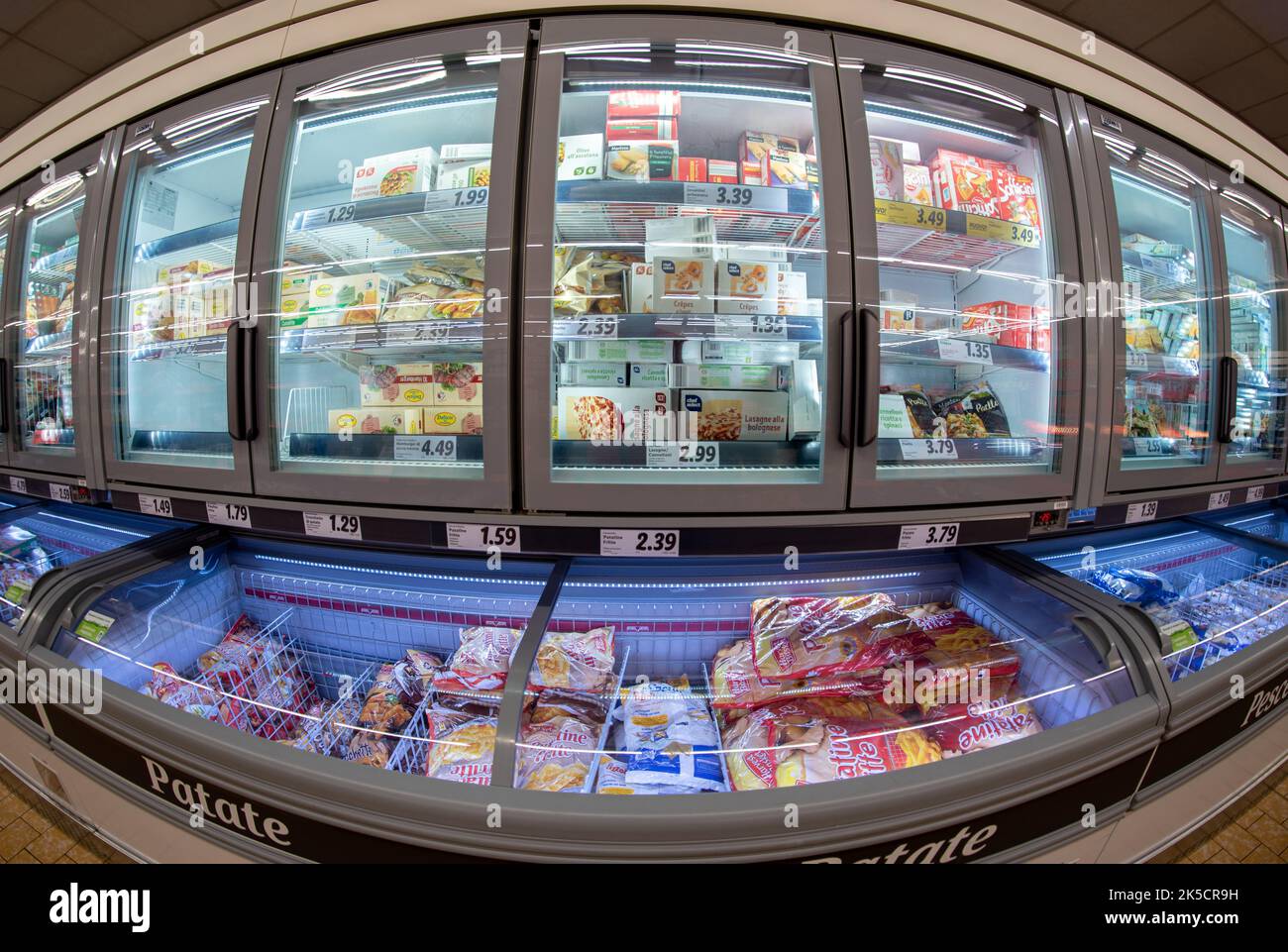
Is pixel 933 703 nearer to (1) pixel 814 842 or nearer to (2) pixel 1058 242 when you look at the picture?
(1) pixel 814 842

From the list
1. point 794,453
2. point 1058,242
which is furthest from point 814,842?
point 1058,242

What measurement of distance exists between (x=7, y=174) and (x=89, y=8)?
1318 mm

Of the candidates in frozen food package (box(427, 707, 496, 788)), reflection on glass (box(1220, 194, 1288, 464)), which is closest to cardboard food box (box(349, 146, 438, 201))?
frozen food package (box(427, 707, 496, 788))

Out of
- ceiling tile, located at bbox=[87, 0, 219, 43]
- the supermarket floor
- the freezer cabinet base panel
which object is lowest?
the supermarket floor

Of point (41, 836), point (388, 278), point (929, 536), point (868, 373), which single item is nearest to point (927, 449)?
point (929, 536)

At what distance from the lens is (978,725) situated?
4.03ft

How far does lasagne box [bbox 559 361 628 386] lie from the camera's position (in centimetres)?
156

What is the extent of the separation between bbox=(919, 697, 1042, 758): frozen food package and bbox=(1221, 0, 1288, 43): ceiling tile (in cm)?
234

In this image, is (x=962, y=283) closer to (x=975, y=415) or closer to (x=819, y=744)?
(x=975, y=415)

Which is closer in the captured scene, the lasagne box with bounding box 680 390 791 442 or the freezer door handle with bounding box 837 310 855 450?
the freezer door handle with bounding box 837 310 855 450

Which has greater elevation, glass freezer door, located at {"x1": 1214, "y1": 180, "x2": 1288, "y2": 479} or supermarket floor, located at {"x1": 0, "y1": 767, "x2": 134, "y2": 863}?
glass freezer door, located at {"x1": 1214, "y1": 180, "x2": 1288, "y2": 479}

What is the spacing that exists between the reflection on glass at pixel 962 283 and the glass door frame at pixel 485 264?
0.99 meters

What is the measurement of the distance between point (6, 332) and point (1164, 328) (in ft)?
17.4

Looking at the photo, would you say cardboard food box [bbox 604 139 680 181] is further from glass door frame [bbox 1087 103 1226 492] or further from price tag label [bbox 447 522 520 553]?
glass door frame [bbox 1087 103 1226 492]
